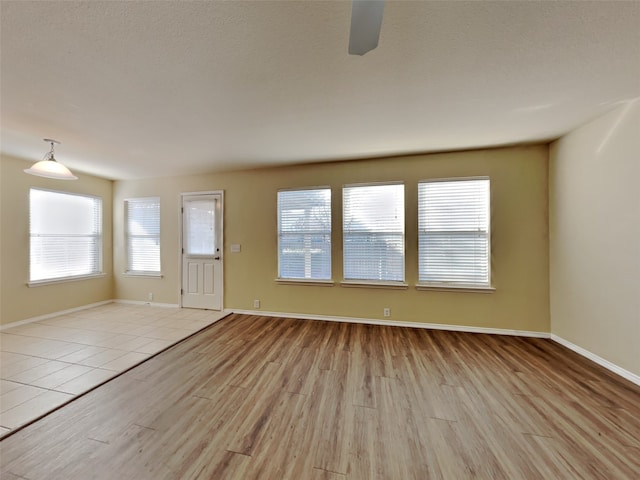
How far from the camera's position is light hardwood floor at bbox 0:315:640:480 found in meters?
1.45

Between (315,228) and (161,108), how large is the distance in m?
2.51

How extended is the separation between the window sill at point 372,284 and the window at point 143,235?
3856mm

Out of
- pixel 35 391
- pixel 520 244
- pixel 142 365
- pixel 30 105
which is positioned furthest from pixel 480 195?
pixel 35 391

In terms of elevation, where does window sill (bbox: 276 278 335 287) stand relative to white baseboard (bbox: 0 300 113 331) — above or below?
above

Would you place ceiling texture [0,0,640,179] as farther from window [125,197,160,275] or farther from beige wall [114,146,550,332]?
window [125,197,160,275]

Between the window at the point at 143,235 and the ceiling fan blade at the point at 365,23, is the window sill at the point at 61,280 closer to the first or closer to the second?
the window at the point at 143,235

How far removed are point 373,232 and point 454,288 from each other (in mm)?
1409

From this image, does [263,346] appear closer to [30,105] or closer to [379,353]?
[379,353]

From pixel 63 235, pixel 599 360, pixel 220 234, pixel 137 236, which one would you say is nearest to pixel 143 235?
pixel 137 236

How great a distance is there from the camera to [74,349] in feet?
9.76

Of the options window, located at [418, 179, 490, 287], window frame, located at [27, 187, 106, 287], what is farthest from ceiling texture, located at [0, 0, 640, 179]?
window frame, located at [27, 187, 106, 287]

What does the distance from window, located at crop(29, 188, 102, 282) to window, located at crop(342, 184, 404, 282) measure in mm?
4962

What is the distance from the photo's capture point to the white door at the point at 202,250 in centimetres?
456

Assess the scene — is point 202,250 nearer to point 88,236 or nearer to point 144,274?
point 144,274
